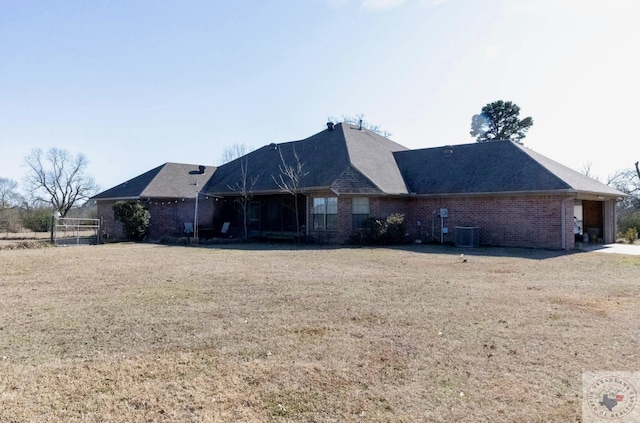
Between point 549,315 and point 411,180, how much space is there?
49.0 feet

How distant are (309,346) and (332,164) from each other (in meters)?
16.1

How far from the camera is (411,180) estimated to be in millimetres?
20625

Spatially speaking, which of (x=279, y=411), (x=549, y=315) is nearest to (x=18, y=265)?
(x=279, y=411)

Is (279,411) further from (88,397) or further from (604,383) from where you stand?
(604,383)

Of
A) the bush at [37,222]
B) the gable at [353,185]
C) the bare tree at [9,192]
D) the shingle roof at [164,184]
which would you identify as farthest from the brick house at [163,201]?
the bare tree at [9,192]

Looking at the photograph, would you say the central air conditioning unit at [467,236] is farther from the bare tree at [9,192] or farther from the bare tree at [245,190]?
the bare tree at [9,192]

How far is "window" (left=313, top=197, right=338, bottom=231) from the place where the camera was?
18.8 meters

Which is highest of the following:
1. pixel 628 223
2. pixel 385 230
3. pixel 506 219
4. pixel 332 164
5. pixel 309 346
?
pixel 332 164

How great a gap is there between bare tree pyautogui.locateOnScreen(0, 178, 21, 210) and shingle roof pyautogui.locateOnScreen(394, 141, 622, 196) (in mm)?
41598

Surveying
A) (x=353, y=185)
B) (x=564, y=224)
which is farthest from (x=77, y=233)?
(x=564, y=224)

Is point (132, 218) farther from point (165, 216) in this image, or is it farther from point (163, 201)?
point (163, 201)

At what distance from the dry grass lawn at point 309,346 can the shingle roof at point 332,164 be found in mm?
9614

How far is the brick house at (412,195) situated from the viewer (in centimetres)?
1627

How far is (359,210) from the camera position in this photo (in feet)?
60.7
